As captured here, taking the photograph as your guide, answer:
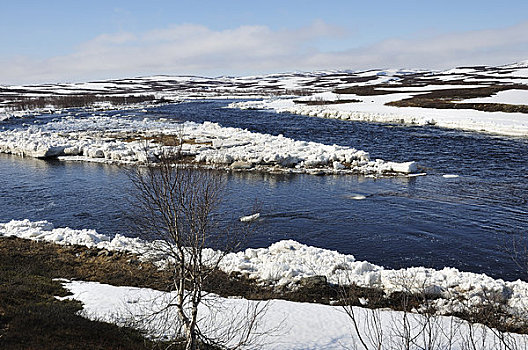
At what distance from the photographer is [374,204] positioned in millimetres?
21344

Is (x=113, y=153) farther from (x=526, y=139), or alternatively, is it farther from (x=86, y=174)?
(x=526, y=139)

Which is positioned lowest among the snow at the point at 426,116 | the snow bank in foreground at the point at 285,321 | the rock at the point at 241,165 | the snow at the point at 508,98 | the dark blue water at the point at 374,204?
the snow bank in foreground at the point at 285,321

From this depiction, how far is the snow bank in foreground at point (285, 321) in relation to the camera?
10484mm

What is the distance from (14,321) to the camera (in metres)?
9.79

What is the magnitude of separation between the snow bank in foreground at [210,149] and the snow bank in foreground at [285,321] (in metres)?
10.4

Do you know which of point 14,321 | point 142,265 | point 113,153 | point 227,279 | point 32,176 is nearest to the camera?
point 14,321

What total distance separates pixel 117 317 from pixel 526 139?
129 feet

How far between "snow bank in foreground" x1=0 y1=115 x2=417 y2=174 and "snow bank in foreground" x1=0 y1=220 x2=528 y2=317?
6618 millimetres

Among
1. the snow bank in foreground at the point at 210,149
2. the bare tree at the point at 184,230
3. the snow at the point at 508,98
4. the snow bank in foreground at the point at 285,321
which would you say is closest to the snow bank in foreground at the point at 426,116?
the snow at the point at 508,98

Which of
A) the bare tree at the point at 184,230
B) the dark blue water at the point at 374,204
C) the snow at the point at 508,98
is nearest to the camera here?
the bare tree at the point at 184,230

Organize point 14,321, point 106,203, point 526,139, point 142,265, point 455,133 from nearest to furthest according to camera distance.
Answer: point 14,321 → point 142,265 → point 106,203 → point 526,139 → point 455,133

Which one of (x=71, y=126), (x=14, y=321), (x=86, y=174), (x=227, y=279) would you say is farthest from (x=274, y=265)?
(x=71, y=126)

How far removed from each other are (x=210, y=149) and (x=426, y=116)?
1231 inches

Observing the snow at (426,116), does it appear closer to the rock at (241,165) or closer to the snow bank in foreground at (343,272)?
the rock at (241,165)
